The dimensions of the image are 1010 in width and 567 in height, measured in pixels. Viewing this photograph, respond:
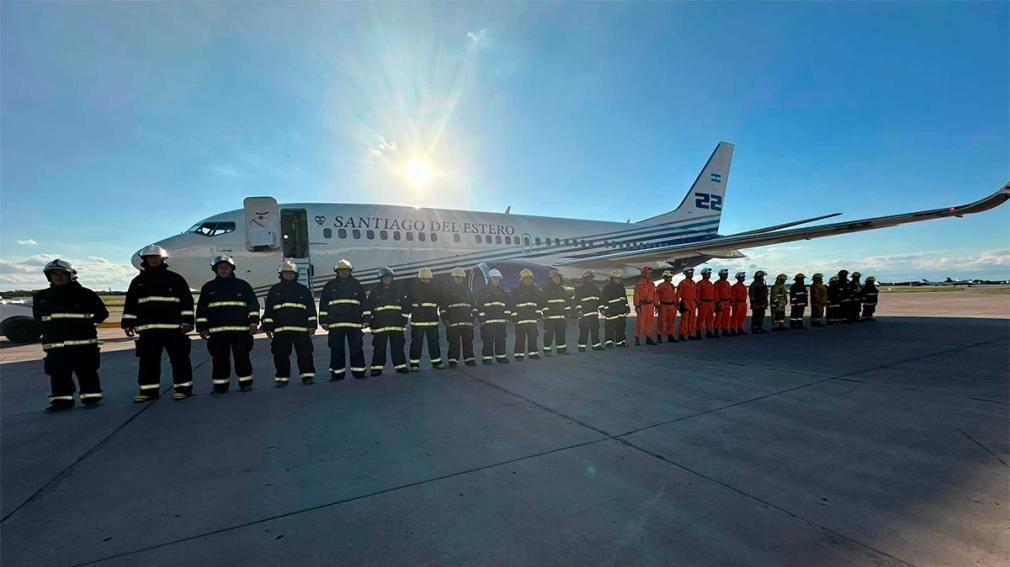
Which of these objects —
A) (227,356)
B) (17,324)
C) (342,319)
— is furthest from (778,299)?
(17,324)

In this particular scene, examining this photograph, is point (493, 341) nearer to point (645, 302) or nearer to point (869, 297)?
point (645, 302)

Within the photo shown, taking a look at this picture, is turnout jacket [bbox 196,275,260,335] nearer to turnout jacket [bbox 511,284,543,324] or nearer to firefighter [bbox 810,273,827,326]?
turnout jacket [bbox 511,284,543,324]

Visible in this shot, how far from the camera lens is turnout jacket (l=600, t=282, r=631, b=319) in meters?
8.81

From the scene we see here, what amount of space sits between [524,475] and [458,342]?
4575mm

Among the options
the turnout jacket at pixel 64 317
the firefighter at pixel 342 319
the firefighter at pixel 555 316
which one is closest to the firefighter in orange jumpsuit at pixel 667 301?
the firefighter at pixel 555 316

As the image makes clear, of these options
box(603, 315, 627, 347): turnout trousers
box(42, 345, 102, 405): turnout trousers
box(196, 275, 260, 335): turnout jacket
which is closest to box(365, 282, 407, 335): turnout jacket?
box(196, 275, 260, 335): turnout jacket

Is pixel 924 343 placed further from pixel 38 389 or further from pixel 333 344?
pixel 38 389

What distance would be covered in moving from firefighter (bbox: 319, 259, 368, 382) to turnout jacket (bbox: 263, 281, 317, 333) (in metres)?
0.24

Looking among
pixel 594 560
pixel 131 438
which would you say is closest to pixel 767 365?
pixel 594 560

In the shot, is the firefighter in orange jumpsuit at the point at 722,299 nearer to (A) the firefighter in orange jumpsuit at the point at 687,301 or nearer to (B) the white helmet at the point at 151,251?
(A) the firefighter in orange jumpsuit at the point at 687,301

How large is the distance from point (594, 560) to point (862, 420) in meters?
3.63

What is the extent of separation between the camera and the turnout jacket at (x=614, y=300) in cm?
881

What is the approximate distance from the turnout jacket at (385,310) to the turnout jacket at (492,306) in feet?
4.96

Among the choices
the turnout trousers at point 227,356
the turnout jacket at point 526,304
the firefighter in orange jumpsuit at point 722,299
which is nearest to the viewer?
the turnout trousers at point 227,356
